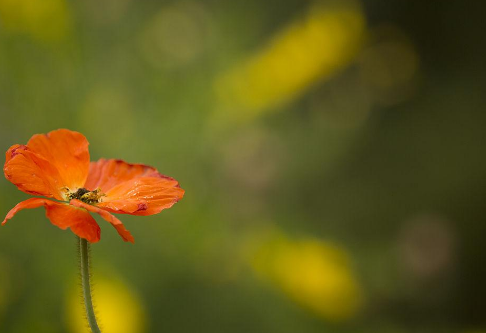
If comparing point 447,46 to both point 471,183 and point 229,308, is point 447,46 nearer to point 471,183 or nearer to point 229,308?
point 471,183

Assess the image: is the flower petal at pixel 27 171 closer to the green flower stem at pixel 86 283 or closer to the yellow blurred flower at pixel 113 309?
the green flower stem at pixel 86 283

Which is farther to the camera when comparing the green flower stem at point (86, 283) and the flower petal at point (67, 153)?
the flower petal at point (67, 153)

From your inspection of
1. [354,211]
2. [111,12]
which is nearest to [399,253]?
[354,211]

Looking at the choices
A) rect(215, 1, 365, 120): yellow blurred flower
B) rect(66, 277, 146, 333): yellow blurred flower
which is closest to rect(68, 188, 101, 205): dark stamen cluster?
rect(66, 277, 146, 333): yellow blurred flower

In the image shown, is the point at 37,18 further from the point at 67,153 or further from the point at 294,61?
the point at 67,153

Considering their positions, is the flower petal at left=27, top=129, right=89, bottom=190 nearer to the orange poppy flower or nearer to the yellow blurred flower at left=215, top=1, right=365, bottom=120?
the orange poppy flower

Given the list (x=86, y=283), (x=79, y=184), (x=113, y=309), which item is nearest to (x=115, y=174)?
(x=79, y=184)

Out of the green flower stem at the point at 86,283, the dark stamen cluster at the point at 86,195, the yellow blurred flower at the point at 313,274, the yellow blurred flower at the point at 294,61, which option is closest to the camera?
the green flower stem at the point at 86,283

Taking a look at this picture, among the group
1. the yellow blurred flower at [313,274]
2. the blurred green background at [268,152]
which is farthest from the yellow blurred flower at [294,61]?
the yellow blurred flower at [313,274]
